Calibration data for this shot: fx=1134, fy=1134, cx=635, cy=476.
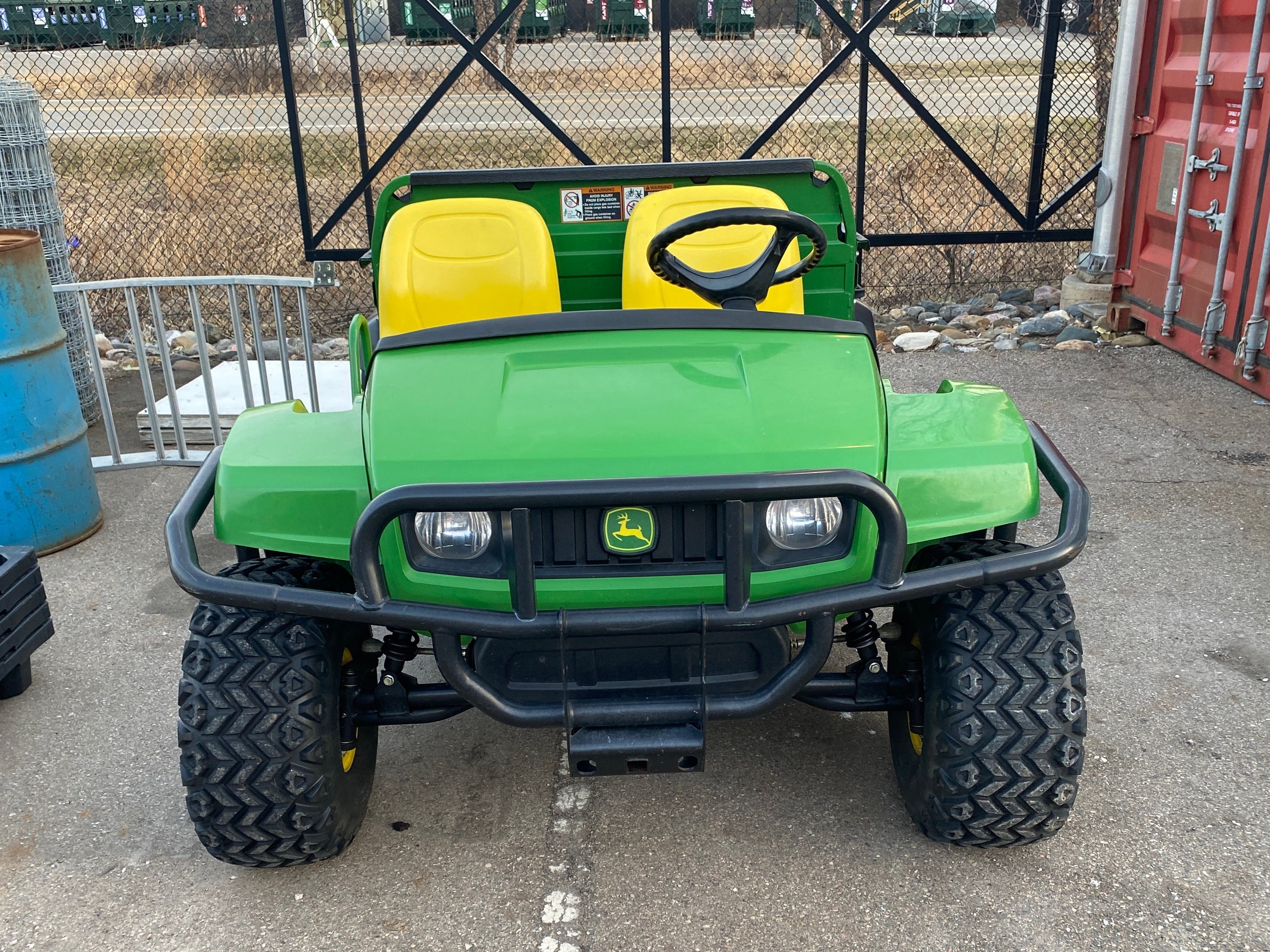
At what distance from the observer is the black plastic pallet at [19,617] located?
3.23 metres

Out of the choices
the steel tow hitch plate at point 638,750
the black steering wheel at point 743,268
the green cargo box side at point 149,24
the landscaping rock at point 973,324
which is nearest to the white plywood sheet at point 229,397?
the black steering wheel at point 743,268

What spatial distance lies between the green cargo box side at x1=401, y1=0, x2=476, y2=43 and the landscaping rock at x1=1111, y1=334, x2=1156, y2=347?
4240 millimetres

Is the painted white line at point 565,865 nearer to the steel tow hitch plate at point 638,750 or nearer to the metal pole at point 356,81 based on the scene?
the steel tow hitch plate at point 638,750

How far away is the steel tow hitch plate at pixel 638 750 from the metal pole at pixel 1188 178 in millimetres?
4906

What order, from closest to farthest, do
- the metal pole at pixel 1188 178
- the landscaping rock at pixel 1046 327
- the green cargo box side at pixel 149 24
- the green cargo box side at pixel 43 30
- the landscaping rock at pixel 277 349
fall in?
the metal pole at pixel 1188 178 < the landscaping rock at pixel 1046 327 < the landscaping rock at pixel 277 349 < the green cargo box side at pixel 43 30 < the green cargo box side at pixel 149 24

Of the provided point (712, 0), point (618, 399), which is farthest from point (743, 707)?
point (712, 0)

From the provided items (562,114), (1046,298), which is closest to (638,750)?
(1046,298)

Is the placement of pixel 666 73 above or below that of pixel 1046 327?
above

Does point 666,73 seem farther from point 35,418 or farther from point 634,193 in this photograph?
point 35,418

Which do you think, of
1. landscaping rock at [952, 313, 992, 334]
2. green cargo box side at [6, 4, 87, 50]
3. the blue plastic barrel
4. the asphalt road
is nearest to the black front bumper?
the asphalt road

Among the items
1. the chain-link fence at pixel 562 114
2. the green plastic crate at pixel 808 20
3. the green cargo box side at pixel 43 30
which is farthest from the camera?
the green cargo box side at pixel 43 30

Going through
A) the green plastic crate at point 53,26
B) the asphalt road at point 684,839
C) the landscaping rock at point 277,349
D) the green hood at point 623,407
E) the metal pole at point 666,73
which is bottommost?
the landscaping rock at point 277,349

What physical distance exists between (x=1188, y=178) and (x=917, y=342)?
1.65m

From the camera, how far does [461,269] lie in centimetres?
327
